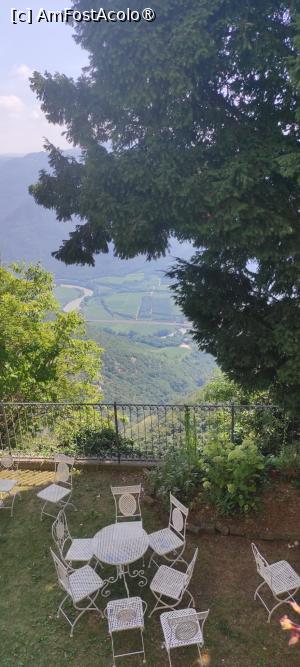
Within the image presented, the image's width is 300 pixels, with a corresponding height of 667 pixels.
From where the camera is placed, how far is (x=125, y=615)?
503cm

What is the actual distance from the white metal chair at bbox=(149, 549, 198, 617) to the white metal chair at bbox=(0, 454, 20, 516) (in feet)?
11.7

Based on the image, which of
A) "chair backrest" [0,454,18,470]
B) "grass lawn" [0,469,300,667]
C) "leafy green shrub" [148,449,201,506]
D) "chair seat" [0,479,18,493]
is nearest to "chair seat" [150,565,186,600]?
"grass lawn" [0,469,300,667]

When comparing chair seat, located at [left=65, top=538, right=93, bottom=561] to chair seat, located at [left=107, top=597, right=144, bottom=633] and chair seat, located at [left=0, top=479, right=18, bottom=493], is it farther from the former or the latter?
chair seat, located at [left=0, top=479, right=18, bottom=493]

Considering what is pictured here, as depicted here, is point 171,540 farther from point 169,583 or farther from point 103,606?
point 103,606

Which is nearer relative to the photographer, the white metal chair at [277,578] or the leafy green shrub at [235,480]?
the white metal chair at [277,578]

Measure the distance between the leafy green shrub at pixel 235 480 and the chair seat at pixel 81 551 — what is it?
218cm

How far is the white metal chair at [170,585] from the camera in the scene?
17.3ft

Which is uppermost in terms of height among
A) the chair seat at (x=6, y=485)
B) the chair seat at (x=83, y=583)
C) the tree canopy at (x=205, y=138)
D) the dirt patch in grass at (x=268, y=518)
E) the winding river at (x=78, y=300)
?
the winding river at (x=78, y=300)

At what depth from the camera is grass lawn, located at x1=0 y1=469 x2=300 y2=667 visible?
16.2ft

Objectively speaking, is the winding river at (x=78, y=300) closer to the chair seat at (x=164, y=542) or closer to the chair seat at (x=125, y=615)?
the chair seat at (x=164, y=542)

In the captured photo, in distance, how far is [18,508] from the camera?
26.6ft

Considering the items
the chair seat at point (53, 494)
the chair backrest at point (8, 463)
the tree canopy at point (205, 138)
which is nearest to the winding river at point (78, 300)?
the chair backrest at point (8, 463)

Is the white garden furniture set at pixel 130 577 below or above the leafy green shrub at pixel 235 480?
below

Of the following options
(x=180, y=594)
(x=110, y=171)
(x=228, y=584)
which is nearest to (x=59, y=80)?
(x=110, y=171)
